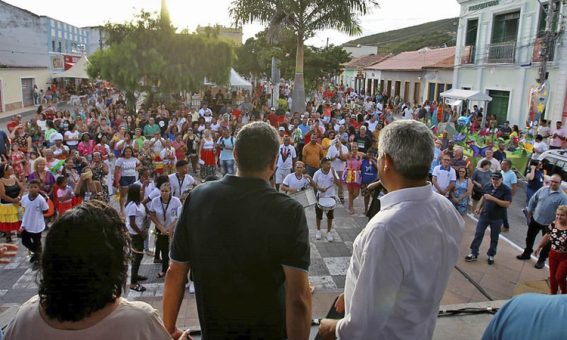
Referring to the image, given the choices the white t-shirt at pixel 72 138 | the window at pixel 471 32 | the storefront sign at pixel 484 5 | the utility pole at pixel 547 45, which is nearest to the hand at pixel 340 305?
the white t-shirt at pixel 72 138

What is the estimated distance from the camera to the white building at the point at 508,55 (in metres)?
18.2

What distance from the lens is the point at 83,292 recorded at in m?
1.54

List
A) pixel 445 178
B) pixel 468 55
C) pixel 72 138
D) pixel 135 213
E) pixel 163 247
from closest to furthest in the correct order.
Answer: pixel 135 213 → pixel 163 247 → pixel 445 178 → pixel 72 138 → pixel 468 55

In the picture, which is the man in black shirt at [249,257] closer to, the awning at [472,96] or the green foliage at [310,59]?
the awning at [472,96]

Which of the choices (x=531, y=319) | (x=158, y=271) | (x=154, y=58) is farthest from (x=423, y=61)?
(x=531, y=319)

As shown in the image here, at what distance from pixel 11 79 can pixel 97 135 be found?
2204 cm

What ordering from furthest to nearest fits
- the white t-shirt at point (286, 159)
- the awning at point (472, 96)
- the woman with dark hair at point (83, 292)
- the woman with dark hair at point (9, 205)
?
the awning at point (472, 96) → the white t-shirt at point (286, 159) → the woman with dark hair at point (9, 205) → the woman with dark hair at point (83, 292)

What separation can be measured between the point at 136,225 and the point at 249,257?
15.5ft

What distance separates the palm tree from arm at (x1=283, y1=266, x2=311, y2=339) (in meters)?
17.1

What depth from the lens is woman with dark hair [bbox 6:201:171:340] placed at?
154cm

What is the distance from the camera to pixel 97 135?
1256 centimetres

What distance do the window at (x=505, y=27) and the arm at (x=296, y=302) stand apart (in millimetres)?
22838

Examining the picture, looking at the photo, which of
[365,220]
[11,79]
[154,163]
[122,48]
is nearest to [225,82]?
[122,48]

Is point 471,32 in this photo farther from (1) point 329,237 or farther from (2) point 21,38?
(2) point 21,38
